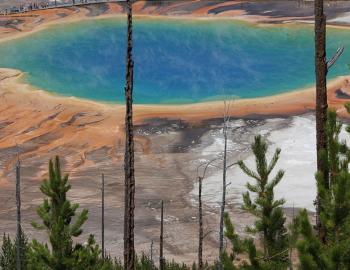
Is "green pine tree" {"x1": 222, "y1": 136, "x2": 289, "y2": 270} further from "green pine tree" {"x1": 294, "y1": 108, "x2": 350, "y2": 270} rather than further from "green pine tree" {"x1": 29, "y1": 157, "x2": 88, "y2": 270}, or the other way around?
"green pine tree" {"x1": 29, "y1": 157, "x2": 88, "y2": 270}

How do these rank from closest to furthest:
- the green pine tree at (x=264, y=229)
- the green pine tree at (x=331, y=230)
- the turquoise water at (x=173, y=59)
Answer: the green pine tree at (x=331, y=230), the green pine tree at (x=264, y=229), the turquoise water at (x=173, y=59)

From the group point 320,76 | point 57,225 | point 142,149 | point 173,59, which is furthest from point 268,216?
point 173,59

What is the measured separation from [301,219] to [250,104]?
1609 inches

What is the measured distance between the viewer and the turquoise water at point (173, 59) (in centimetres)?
5434

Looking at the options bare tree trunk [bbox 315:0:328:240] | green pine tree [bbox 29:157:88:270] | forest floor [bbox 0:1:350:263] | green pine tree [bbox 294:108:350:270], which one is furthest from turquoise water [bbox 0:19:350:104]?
green pine tree [bbox 294:108:350:270]

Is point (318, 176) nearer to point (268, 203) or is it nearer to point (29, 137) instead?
point (268, 203)

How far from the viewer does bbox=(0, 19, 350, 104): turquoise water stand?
54.3m

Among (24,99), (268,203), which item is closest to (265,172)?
(268,203)

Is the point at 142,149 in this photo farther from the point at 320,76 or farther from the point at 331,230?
the point at 331,230

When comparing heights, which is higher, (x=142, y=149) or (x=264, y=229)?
(x=264, y=229)

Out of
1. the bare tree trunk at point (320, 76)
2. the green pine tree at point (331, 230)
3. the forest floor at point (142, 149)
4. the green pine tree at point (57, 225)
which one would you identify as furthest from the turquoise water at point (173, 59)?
the green pine tree at point (331, 230)

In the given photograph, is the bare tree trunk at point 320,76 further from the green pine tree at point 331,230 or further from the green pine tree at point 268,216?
the green pine tree at point 268,216

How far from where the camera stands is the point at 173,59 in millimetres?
61562

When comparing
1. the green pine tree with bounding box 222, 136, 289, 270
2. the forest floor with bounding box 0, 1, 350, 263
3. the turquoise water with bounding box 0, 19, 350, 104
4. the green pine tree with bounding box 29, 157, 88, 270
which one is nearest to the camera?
the green pine tree with bounding box 222, 136, 289, 270
